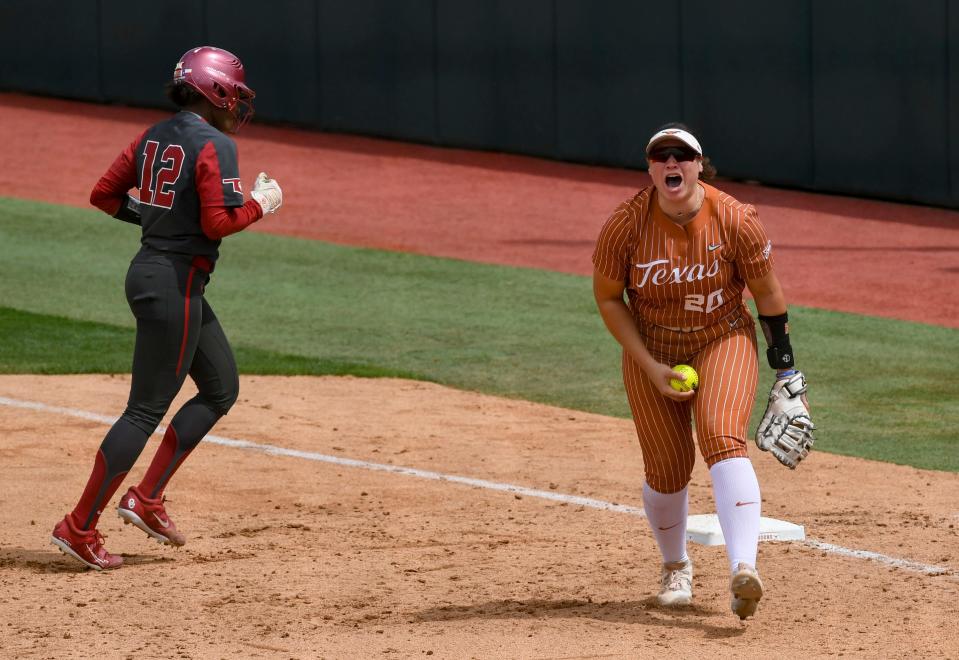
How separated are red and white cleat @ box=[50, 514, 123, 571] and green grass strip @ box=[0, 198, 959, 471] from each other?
379 centimetres

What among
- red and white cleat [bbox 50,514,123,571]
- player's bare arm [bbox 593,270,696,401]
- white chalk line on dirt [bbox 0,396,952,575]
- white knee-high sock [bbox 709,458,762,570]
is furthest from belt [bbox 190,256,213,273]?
white knee-high sock [bbox 709,458,762,570]

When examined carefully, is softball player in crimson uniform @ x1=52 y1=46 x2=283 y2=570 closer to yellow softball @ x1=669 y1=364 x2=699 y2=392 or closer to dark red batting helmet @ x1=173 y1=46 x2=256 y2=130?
dark red batting helmet @ x1=173 y1=46 x2=256 y2=130

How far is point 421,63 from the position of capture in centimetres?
2056

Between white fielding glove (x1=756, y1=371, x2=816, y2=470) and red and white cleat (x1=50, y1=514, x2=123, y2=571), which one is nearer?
white fielding glove (x1=756, y1=371, x2=816, y2=470)

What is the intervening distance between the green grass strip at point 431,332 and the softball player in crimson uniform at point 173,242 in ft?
12.0

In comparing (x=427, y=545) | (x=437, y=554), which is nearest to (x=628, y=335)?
(x=437, y=554)

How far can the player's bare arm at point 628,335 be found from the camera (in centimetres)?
570

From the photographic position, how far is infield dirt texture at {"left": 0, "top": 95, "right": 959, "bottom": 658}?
18.7ft

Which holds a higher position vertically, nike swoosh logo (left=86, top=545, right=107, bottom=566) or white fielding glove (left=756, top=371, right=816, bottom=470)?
white fielding glove (left=756, top=371, right=816, bottom=470)

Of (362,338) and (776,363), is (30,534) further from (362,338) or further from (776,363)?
(362,338)

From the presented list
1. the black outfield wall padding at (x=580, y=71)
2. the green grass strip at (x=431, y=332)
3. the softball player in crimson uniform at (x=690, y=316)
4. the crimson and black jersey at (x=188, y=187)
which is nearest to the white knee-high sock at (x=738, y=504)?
the softball player in crimson uniform at (x=690, y=316)

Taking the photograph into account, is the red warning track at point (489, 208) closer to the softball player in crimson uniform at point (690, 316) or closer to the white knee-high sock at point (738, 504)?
the softball player in crimson uniform at point (690, 316)

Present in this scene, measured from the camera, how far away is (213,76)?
6.41 m

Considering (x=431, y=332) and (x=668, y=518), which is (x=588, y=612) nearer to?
(x=668, y=518)
